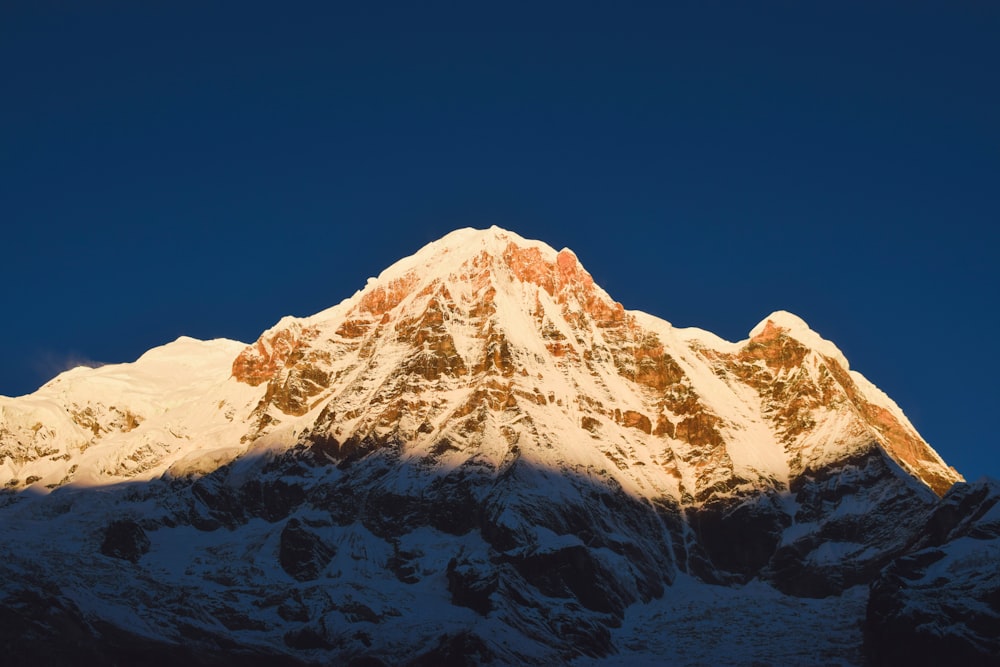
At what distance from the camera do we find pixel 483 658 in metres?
200

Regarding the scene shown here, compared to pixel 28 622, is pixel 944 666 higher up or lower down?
higher up

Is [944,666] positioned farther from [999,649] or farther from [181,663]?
[181,663]

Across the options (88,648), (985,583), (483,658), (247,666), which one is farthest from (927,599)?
(88,648)

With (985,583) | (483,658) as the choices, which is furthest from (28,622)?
Result: (985,583)

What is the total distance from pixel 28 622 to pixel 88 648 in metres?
8.24

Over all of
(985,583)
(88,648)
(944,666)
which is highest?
(985,583)

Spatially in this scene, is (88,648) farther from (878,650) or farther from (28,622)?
(878,650)

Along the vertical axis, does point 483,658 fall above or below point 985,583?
below

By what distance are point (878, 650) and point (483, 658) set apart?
5088cm

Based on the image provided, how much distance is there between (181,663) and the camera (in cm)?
19362

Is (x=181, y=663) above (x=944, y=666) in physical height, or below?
below

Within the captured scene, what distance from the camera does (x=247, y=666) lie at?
654 ft

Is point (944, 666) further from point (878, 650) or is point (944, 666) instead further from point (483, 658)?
point (483, 658)

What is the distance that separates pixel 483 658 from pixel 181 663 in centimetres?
3814
